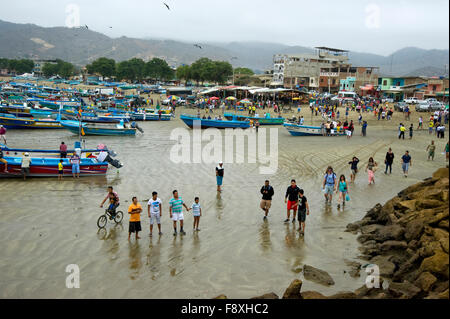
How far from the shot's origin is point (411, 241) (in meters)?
8.91

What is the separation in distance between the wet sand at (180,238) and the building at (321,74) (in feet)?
198

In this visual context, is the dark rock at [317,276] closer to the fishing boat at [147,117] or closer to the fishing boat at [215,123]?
the fishing boat at [215,123]

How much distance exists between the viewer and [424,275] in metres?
Answer: 7.19

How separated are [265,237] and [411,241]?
147 inches

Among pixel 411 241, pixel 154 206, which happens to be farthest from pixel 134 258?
pixel 411 241

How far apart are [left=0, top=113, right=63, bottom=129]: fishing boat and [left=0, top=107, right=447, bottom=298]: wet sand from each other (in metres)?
19.3

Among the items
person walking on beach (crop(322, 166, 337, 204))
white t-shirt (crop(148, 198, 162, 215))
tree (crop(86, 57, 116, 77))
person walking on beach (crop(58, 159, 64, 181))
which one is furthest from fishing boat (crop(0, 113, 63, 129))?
tree (crop(86, 57, 116, 77))

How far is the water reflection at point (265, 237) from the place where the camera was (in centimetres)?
1003

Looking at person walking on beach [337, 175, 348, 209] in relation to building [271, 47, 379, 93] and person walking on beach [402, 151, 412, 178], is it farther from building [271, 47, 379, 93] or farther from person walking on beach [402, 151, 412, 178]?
building [271, 47, 379, 93]

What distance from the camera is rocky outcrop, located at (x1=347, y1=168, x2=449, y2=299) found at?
7.08 m

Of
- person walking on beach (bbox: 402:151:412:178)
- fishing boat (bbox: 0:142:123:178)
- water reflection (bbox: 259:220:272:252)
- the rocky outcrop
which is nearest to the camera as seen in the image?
the rocky outcrop

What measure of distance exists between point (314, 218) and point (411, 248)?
3.84 metres

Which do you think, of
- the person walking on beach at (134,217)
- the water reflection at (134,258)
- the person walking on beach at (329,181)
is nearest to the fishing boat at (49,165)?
the person walking on beach at (134,217)
